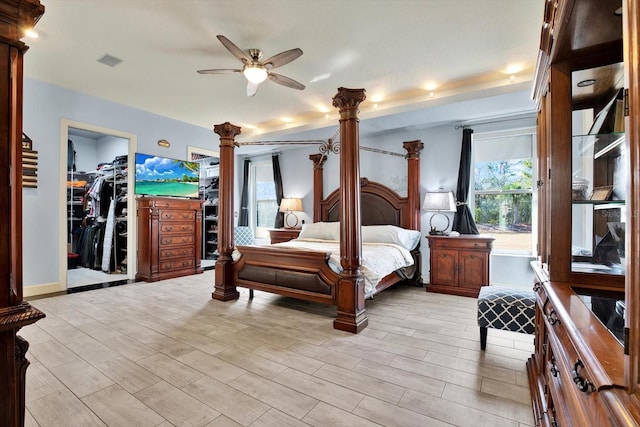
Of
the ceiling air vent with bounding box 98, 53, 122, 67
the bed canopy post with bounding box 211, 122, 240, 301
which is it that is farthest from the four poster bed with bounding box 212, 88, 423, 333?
the ceiling air vent with bounding box 98, 53, 122, 67

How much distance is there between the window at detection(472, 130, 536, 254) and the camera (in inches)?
175

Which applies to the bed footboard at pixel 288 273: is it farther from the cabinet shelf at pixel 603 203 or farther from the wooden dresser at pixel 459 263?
the cabinet shelf at pixel 603 203

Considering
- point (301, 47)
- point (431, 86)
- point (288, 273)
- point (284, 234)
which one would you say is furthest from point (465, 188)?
point (284, 234)

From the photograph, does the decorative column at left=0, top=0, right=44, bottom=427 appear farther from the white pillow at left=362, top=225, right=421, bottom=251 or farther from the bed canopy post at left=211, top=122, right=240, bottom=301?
the white pillow at left=362, top=225, right=421, bottom=251

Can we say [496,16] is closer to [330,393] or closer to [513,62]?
[513,62]

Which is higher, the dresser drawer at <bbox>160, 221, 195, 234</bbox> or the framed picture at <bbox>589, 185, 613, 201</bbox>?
the framed picture at <bbox>589, 185, 613, 201</bbox>

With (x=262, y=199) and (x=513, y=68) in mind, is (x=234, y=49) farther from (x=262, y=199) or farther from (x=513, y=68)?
(x=262, y=199)

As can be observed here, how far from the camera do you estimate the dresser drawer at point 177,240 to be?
208 inches

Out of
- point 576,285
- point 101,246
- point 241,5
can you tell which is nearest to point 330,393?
point 576,285

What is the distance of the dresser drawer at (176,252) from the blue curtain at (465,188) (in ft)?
15.9

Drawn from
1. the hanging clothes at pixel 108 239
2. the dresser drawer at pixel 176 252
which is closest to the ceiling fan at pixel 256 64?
the dresser drawer at pixel 176 252

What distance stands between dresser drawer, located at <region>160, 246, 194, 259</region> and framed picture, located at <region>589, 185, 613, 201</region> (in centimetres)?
565

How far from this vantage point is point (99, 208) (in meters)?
6.20

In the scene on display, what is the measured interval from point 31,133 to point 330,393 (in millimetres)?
5106
